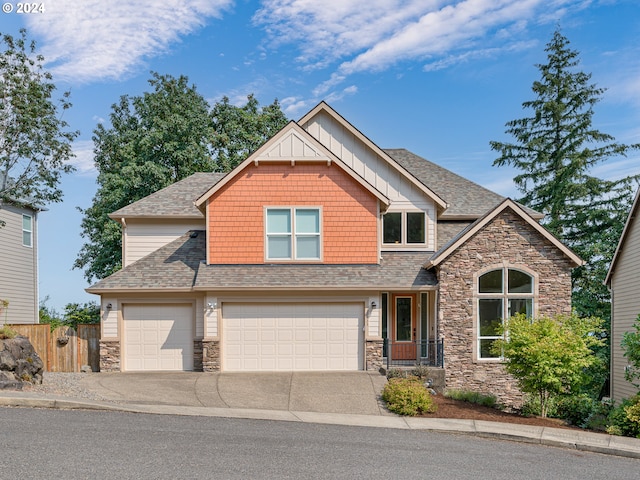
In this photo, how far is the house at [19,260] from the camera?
93.0ft

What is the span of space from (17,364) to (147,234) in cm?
751

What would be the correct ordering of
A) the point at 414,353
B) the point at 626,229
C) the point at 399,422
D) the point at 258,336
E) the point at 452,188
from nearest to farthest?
the point at 399,422, the point at 258,336, the point at 414,353, the point at 626,229, the point at 452,188

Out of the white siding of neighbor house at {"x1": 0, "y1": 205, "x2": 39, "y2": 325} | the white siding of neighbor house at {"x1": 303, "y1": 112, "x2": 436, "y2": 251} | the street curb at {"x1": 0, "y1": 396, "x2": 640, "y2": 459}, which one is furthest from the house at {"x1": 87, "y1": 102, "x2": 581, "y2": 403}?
the white siding of neighbor house at {"x1": 0, "y1": 205, "x2": 39, "y2": 325}

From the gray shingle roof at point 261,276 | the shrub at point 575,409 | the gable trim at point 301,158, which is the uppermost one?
the gable trim at point 301,158

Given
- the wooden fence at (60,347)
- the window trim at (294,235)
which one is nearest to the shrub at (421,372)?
the window trim at (294,235)

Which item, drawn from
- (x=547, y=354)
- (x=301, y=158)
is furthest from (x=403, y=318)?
(x=547, y=354)

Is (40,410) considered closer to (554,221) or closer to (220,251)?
(220,251)

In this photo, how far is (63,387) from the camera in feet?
52.4

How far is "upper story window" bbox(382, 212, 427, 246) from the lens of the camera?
21859 mm

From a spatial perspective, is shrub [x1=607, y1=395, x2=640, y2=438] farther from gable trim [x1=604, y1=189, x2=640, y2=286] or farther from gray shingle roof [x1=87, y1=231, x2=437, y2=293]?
gable trim [x1=604, y1=189, x2=640, y2=286]

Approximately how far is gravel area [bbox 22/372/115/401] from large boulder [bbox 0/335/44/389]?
0.29 m

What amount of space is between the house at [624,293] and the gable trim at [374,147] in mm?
6434

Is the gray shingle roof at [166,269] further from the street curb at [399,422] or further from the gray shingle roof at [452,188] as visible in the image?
the gray shingle roof at [452,188]

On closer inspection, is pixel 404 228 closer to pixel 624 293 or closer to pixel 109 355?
pixel 624 293
